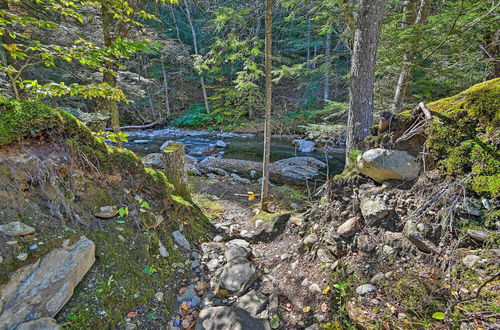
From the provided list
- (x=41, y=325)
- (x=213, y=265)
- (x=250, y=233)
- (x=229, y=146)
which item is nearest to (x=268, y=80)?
(x=250, y=233)

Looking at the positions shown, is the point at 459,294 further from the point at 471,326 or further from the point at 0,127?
the point at 0,127

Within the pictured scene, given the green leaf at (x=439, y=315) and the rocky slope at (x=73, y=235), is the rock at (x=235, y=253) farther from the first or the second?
the green leaf at (x=439, y=315)

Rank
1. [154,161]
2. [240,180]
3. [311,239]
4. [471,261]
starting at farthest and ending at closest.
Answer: [154,161], [240,180], [311,239], [471,261]

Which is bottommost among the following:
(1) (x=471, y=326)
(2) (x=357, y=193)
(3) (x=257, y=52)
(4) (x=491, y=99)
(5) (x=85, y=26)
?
(1) (x=471, y=326)

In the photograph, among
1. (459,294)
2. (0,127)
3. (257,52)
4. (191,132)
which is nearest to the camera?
(459,294)

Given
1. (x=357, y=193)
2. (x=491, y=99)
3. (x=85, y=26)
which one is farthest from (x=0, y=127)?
(x=85, y=26)

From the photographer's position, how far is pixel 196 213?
3797 millimetres

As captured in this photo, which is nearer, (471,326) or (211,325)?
(471,326)

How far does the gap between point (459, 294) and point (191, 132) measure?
18.0 meters

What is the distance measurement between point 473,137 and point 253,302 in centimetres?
249

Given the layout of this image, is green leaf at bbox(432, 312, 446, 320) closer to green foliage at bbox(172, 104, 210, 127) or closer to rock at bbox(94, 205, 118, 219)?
rock at bbox(94, 205, 118, 219)

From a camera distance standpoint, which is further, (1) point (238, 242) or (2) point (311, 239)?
(1) point (238, 242)

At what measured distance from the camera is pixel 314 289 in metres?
2.14

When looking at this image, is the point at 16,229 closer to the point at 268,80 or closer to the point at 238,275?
the point at 238,275
